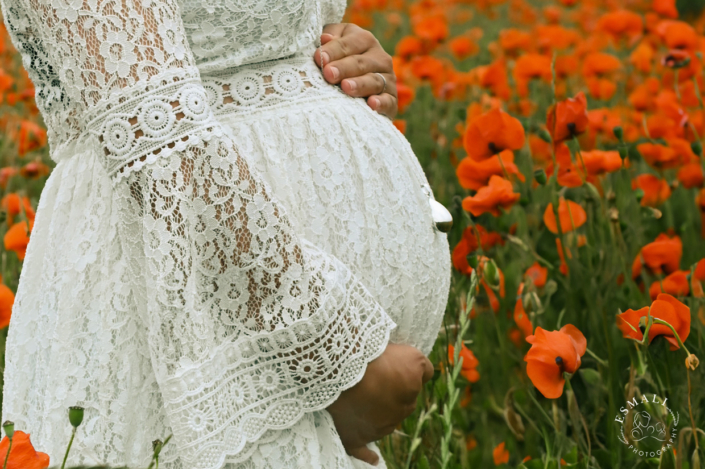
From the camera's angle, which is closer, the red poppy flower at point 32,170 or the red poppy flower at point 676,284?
the red poppy flower at point 676,284

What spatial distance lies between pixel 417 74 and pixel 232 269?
6.09ft

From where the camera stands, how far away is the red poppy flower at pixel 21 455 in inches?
19.6

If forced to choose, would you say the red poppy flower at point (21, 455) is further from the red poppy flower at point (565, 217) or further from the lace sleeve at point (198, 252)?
the red poppy flower at point (565, 217)

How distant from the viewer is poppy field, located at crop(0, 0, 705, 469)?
2.60ft

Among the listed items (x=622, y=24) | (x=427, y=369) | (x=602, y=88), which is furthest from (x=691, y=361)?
(x=622, y=24)

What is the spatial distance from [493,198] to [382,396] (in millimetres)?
609

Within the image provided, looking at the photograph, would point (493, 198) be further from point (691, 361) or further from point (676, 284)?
point (691, 361)

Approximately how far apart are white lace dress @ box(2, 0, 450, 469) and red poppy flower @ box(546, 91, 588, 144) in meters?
→ 0.50

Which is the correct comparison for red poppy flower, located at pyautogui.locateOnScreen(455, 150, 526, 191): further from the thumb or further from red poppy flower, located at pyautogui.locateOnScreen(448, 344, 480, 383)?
the thumb

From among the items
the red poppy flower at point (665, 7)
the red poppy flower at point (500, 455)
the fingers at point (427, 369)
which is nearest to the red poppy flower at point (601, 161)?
the red poppy flower at point (500, 455)

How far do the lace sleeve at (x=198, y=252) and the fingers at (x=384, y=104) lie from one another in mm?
286

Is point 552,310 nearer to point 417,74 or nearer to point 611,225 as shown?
point 611,225

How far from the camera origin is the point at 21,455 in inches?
19.7

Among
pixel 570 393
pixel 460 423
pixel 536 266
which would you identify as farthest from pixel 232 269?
pixel 536 266
